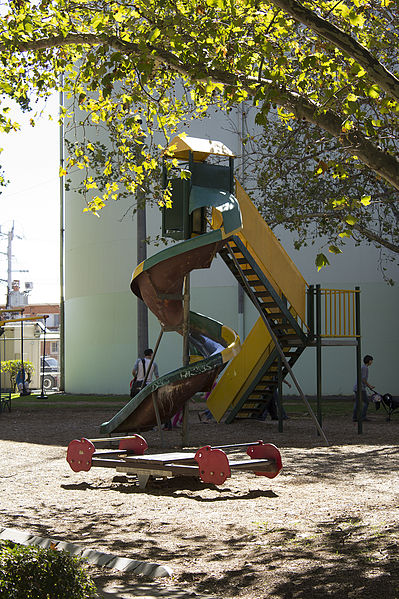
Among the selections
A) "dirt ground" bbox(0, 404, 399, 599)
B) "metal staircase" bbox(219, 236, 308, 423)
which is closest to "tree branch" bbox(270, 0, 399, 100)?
"dirt ground" bbox(0, 404, 399, 599)

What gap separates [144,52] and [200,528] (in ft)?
15.3

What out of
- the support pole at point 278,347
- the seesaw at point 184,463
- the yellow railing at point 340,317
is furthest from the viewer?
the yellow railing at point 340,317

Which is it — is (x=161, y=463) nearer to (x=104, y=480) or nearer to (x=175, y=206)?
(x=104, y=480)

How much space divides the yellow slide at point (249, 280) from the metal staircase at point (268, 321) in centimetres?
5

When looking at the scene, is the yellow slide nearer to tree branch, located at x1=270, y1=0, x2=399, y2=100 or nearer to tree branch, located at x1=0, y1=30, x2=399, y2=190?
tree branch, located at x1=0, y1=30, x2=399, y2=190

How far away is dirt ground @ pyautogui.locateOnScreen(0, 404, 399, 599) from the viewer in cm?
624

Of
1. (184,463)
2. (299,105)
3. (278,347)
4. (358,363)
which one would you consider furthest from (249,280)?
(299,105)

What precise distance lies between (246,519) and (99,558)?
2273 millimetres

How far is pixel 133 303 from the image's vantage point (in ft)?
106

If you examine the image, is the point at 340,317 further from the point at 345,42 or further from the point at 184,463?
the point at 345,42

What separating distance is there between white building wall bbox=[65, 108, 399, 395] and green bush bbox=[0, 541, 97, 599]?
24.6 metres

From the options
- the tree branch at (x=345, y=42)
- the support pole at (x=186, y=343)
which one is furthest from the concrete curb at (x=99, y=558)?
the support pole at (x=186, y=343)

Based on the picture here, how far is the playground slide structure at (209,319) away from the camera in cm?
1437

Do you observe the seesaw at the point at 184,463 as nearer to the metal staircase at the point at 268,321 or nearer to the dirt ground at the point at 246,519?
the dirt ground at the point at 246,519
